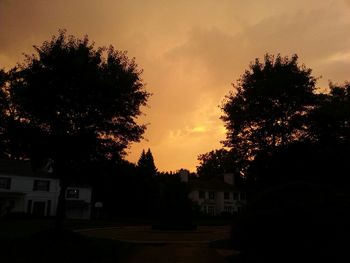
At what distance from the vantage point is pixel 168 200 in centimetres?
4278

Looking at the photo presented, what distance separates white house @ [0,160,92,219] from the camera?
59562mm

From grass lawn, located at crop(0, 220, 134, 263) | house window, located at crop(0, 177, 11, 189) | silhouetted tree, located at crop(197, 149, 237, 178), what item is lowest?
grass lawn, located at crop(0, 220, 134, 263)

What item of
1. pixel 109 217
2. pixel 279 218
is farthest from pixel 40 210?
pixel 279 218

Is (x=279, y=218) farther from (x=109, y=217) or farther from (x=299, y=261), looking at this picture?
(x=109, y=217)

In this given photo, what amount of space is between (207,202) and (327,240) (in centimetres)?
7863

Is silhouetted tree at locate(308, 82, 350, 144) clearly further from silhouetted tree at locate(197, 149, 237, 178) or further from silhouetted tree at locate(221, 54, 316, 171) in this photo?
silhouetted tree at locate(197, 149, 237, 178)

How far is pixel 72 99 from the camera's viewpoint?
21000mm

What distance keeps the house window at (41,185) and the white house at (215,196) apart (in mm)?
31366

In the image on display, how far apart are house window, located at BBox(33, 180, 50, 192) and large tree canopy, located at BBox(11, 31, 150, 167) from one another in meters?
43.7

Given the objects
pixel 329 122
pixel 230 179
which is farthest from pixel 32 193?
pixel 230 179

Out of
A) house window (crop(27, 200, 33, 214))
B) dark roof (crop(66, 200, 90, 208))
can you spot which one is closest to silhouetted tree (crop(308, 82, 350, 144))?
dark roof (crop(66, 200, 90, 208))

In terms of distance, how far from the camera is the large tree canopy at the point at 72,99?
69.3 feet

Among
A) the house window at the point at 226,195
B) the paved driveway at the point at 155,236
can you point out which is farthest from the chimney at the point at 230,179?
the paved driveway at the point at 155,236

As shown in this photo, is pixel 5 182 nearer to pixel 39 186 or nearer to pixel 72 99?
pixel 39 186
